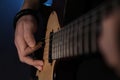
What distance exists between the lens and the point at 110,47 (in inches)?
15.9

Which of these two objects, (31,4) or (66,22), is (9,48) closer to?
(31,4)

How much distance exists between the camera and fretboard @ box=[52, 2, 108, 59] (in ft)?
1.47

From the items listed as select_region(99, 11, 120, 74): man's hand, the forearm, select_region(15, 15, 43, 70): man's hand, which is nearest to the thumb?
select_region(15, 15, 43, 70): man's hand

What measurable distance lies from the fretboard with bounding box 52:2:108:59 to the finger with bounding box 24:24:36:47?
147 millimetres

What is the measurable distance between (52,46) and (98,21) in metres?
0.35

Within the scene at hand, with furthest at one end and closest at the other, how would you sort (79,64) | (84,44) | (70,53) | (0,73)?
(0,73) → (79,64) → (70,53) → (84,44)

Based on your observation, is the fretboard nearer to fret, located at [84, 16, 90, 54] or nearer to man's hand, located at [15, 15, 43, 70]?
fret, located at [84, 16, 90, 54]

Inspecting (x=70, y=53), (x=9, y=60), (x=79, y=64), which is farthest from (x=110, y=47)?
(x=9, y=60)

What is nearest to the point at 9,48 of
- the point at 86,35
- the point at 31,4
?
the point at 31,4

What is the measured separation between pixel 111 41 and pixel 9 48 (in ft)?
4.29

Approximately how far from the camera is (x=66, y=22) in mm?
767

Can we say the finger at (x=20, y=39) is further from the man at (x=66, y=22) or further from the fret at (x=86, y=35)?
the fret at (x=86, y=35)

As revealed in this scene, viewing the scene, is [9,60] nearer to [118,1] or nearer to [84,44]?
[84,44]

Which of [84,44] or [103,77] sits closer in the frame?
[84,44]
